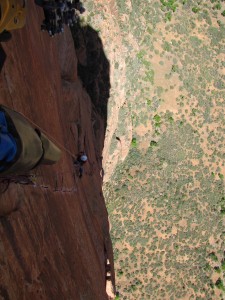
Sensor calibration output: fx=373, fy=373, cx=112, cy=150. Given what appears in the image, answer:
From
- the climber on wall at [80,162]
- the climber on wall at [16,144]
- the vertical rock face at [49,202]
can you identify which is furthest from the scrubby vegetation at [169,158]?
the climber on wall at [16,144]

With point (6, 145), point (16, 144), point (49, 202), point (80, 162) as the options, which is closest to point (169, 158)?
point (80, 162)

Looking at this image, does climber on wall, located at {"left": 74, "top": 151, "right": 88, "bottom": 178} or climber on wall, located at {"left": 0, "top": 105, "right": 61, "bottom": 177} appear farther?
climber on wall, located at {"left": 74, "top": 151, "right": 88, "bottom": 178}

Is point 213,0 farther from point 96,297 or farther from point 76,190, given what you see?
point 96,297

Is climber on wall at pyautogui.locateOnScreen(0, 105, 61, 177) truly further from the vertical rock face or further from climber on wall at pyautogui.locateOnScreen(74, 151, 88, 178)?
climber on wall at pyautogui.locateOnScreen(74, 151, 88, 178)

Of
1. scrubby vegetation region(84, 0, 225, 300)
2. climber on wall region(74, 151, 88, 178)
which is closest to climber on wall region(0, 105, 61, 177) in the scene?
climber on wall region(74, 151, 88, 178)

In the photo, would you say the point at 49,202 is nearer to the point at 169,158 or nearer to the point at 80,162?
the point at 80,162
